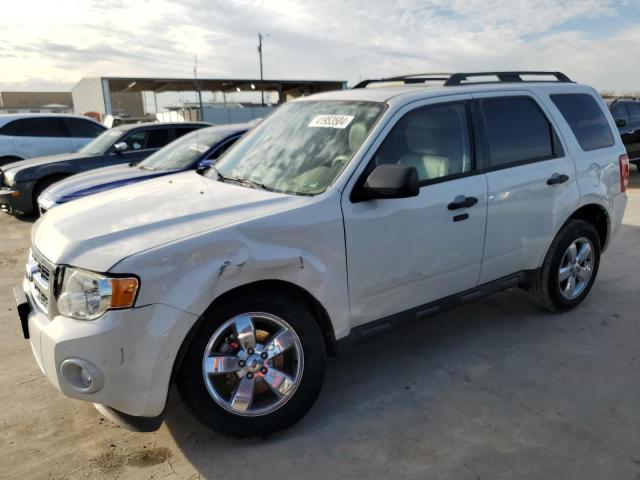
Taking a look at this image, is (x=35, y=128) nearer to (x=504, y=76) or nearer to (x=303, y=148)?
(x=303, y=148)

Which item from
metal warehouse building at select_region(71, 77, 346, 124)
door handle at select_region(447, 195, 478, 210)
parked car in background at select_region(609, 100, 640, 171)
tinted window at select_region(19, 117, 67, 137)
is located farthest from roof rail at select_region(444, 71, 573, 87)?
metal warehouse building at select_region(71, 77, 346, 124)

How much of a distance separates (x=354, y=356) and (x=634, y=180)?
437 inches

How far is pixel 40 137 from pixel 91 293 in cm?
1049

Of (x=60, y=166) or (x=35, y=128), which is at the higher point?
(x=35, y=128)

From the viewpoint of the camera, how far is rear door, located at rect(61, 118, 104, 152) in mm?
11476

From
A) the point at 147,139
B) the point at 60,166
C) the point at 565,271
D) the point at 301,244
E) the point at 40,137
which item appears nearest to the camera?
the point at 301,244

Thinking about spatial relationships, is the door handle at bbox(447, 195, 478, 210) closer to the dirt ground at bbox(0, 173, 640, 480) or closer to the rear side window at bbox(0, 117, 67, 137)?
the dirt ground at bbox(0, 173, 640, 480)

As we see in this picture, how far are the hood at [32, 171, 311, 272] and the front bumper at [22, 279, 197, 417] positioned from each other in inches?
10.6

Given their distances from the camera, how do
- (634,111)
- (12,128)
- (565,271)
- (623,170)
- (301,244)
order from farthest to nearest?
(634,111), (12,128), (623,170), (565,271), (301,244)

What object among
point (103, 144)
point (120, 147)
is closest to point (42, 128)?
point (103, 144)

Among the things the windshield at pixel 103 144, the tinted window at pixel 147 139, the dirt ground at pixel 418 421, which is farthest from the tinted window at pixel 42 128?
the dirt ground at pixel 418 421

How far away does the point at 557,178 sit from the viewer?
3998mm

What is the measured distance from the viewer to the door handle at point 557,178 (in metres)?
3.96

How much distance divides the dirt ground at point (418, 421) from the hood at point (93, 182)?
239 cm
